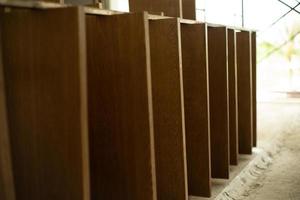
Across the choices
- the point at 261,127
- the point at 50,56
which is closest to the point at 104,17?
the point at 50,56

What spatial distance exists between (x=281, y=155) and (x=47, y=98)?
2.30 m

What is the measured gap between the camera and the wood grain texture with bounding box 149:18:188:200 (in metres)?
1.72

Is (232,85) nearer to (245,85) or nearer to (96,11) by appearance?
(245,85)

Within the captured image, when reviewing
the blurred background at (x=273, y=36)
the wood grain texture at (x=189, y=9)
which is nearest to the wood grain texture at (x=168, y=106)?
the wood grain texture at (x=189, y=9)

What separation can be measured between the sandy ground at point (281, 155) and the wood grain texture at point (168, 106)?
64 cm

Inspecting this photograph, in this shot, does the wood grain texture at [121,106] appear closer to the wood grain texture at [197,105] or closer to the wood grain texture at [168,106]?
the wood grain texture at [168,106]

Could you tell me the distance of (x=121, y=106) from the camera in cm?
146

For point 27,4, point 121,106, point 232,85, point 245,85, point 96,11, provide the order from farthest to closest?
point 245,85 < point 232,85 < point 121,106 < point 96,11 < point 27,4

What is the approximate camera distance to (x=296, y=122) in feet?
13.6

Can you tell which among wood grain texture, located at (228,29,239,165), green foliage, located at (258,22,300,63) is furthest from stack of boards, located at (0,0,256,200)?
green foliage, located at (258,22,300,63)

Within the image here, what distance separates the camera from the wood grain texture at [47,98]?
1115mm

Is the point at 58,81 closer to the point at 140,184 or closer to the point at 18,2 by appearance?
the point at 18,2

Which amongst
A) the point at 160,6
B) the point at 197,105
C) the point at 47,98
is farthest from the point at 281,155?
the point at 47,98

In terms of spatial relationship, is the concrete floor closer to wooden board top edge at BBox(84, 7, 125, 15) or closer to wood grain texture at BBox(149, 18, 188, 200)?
wood grain texture at BBox(149, 18, 188, 200)
